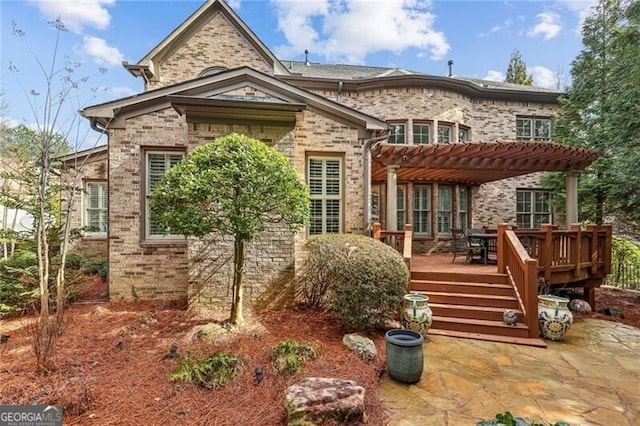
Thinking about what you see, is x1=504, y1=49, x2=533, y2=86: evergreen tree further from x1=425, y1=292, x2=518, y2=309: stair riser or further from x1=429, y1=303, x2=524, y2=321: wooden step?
x1=429, y1=303, x2=524, y2=321: wooden step

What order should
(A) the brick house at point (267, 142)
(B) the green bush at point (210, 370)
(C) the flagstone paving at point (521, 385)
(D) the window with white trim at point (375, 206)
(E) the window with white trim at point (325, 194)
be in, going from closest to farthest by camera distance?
(C) the flagstone paving at point (521, 385) → (B) the green bush at point (210, 370) → (A) the brick house at point (267, 142) → (E) the window with white trim at point (325, 194) → (D) the window with white trim at point (375, 206)

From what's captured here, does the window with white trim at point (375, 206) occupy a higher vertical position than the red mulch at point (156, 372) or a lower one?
higher

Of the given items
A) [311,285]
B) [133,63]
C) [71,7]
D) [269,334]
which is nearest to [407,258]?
[311,285]

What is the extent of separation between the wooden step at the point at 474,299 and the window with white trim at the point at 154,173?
6.18 metres

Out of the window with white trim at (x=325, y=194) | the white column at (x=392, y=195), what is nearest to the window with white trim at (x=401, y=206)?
the white column at (x=392, y=195)

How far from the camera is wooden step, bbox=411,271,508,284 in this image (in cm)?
639

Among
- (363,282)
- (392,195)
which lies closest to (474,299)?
(363,282)

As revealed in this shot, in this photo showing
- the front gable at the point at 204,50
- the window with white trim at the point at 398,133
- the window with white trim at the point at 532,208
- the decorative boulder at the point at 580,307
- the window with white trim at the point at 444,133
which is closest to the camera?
the decorative boulder at the point at 580,307

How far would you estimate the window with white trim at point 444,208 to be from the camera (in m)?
11.5

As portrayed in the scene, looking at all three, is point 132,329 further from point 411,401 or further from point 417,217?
point 417,217

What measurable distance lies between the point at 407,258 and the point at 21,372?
6.38 metres

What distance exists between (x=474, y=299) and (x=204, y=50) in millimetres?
11192

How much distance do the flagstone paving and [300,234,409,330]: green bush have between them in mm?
975

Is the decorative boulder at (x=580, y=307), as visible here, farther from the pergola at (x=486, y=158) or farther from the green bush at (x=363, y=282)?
the green bush at (x=363, y=282)
